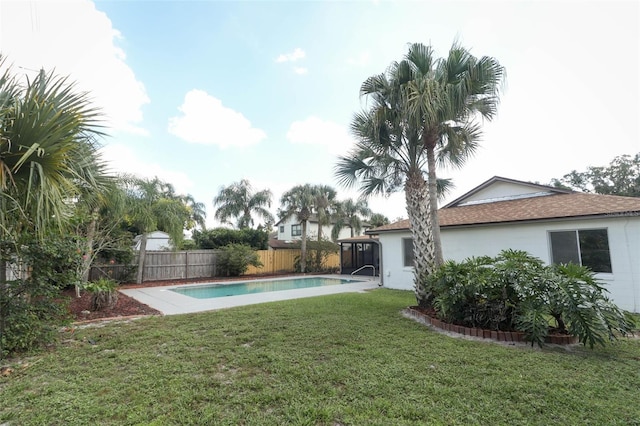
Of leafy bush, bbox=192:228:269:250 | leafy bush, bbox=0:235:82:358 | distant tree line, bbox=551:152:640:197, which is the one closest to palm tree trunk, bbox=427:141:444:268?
leafy bush, bbox=0:235:82:358

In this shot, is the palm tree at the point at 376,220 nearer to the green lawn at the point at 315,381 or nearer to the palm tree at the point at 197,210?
the palm tree at the point at 197,210

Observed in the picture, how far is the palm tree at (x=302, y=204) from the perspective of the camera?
814 inches

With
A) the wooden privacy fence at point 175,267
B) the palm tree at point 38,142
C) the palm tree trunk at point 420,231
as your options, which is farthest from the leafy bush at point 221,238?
the palm tree at point 38,142

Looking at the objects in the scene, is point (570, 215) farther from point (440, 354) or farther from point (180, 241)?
point (180, 241)

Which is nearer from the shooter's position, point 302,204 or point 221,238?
point 221,238

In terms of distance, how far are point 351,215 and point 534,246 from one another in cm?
1796

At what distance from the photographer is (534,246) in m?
8.81

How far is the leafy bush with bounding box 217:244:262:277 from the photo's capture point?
17.3m

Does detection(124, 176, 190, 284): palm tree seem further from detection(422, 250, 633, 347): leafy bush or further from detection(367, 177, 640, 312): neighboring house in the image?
detection(422, 250, 633, 347): leafy bush

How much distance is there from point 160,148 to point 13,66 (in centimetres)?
1239

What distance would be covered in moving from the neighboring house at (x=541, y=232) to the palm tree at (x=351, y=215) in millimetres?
12464

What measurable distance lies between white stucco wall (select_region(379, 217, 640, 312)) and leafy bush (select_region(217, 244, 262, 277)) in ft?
29.5

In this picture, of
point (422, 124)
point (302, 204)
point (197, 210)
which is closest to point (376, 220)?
point (302, 204)

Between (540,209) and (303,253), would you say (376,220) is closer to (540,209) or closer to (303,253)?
(303,253)
